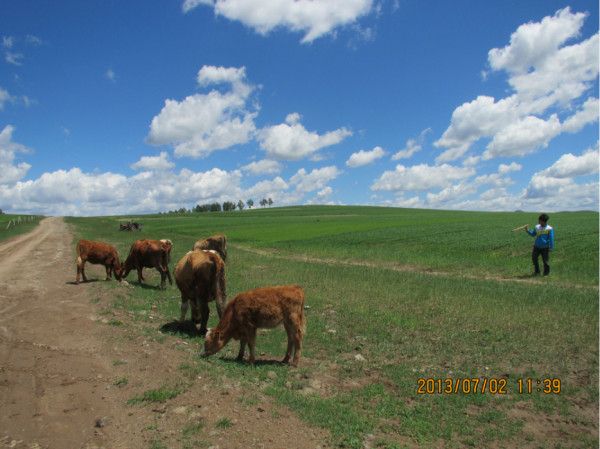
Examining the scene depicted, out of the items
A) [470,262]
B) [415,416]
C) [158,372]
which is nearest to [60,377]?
[158,372]

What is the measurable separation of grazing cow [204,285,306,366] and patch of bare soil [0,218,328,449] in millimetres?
888

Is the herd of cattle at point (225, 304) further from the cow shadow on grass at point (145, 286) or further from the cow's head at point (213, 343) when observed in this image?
the cow shadow on grass at point (145, 286)

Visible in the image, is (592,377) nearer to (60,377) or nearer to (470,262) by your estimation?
(60,377)

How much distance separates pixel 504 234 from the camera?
110 feet

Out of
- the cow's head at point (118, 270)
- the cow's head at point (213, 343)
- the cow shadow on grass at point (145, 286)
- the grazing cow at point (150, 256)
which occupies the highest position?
the grazing cow at point (150, 256)

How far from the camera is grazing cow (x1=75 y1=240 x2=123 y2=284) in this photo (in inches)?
627

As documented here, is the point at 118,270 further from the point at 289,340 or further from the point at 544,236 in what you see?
the point at 544,236

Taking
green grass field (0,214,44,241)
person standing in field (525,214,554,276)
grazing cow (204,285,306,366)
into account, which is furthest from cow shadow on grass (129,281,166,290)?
green grass field (0,214,44,241)

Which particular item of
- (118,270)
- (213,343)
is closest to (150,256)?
(118,270)

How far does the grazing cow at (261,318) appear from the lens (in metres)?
8.29

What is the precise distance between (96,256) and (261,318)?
1067 cm

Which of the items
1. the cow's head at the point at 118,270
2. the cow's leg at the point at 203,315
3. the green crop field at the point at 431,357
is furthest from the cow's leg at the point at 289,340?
the cow's head at the point at 118,270
